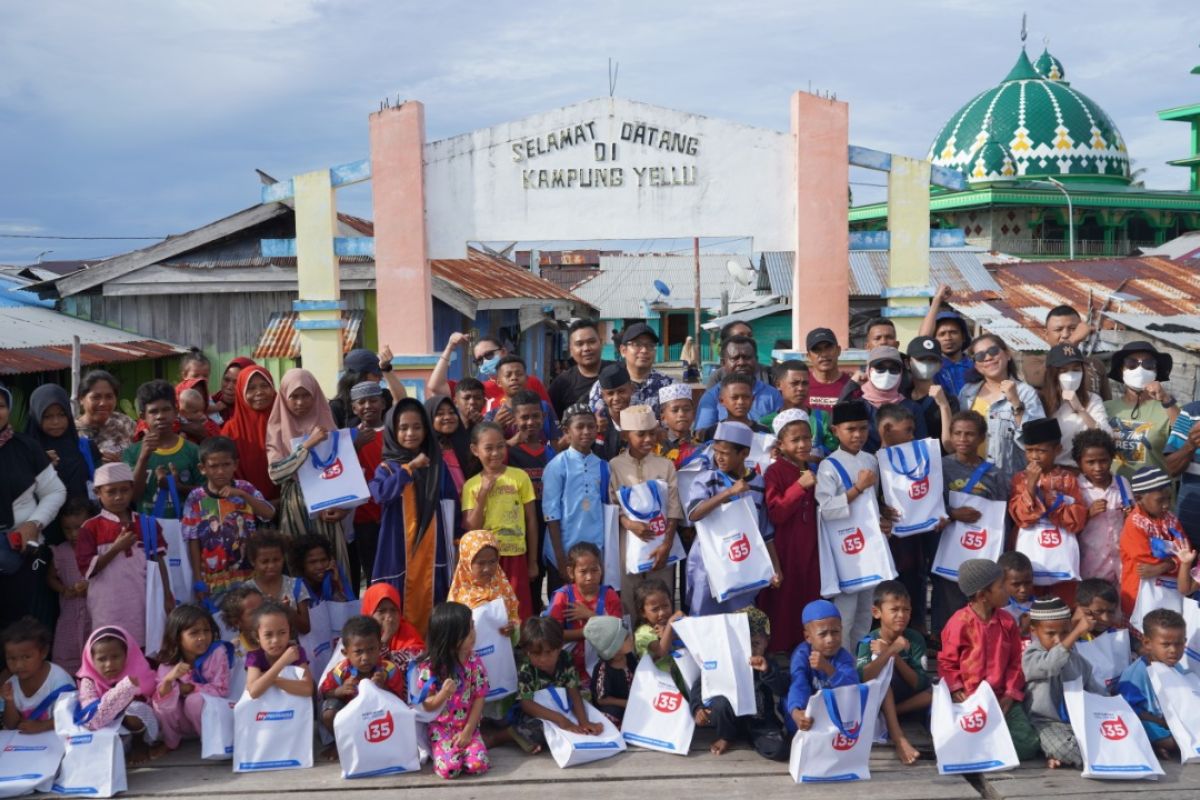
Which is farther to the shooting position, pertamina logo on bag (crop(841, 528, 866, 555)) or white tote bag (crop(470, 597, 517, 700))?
pertamina logo on bag (crop(841, 528, 866, 555))

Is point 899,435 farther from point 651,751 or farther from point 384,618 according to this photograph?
point 384,618

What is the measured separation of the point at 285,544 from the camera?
17.6ft

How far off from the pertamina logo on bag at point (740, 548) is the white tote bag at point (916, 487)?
33.7 inches

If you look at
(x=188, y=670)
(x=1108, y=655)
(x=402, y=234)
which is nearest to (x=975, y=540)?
(x=1108, y=655)

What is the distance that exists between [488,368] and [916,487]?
10.1 feet

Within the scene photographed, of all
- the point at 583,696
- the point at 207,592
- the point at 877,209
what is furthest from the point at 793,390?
the point at 877,209

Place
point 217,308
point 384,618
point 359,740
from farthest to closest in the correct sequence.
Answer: point 217,308 < point 384,618 < point 359,740

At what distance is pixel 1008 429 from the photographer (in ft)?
19.7

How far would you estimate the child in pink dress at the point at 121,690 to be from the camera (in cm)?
466

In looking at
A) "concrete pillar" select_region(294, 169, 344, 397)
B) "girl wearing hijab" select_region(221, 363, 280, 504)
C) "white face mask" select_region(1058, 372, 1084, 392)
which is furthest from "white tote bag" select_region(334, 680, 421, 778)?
"concrete pillar" select_region(294, 169, 344, 397)

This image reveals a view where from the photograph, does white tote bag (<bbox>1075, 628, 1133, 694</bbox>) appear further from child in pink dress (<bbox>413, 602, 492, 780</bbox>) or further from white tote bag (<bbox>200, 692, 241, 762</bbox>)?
white tote bag (<bbox>200, 692, 241, 762</bbox>)

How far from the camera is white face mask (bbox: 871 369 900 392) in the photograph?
19.7 feet

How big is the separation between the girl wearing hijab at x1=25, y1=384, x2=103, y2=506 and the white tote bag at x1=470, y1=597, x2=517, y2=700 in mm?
2257

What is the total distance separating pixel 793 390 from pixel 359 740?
9.71 ft
